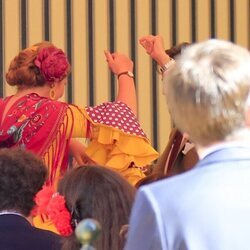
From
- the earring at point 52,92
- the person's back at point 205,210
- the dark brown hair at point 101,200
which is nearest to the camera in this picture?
the person's back at point 205,210

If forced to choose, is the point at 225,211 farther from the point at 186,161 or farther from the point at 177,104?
the point at 186,161

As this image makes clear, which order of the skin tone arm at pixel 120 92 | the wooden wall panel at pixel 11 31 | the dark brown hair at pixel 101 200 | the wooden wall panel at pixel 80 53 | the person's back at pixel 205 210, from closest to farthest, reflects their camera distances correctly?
the person's back at pixel 205 210 < the dark brown hair at pixel 101 200 < the skin tone arm at pixel 120 92 < the wooden wall panel at pixel 11 31 < the wooden wall panel at pixel 80 53

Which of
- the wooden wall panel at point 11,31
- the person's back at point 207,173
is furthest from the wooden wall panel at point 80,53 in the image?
the person's back at point 207,173

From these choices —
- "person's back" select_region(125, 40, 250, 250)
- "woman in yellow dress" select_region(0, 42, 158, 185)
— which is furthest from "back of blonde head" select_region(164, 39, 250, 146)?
"woman in yellow dress" select_region(0, 42, 158, 185)

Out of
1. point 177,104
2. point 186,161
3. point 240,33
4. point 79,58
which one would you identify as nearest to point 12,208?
point 186,161

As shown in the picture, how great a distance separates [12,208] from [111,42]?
2.35 metres

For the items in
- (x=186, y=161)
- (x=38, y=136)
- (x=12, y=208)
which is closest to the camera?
(x=12, y=208)

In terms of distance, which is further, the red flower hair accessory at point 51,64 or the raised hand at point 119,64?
the raised hand at point 119,64

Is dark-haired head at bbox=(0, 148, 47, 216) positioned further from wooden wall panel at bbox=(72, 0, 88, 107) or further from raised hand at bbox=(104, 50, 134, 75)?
wooden wall panel at bbox=(72, 0, 88, 107)

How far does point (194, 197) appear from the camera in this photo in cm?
172

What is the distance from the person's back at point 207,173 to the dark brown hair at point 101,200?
2.62ft

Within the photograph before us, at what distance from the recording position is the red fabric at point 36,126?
383 cm

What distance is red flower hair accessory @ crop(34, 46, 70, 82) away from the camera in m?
3.80

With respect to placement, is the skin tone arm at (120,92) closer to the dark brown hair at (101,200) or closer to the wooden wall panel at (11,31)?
the wooden wall panel at (11,31)
